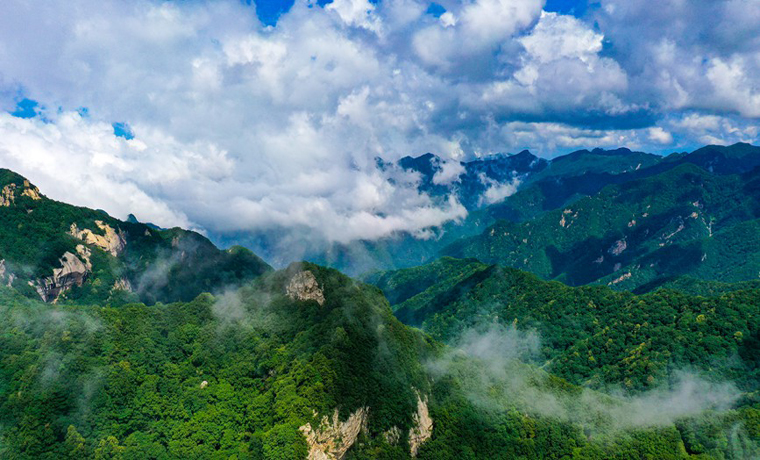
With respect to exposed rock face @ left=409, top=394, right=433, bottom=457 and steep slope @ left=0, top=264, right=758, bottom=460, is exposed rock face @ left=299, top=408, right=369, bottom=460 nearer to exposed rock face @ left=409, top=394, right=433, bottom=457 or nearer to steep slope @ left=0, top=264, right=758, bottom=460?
steep slope @ left=0, top=264, right=758, bottom=460

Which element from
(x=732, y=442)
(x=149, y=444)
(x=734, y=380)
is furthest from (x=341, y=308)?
(x=734, y=380)

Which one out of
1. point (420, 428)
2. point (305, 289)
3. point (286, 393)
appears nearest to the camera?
point (286, 393)

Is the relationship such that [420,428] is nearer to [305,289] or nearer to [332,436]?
[332,436]

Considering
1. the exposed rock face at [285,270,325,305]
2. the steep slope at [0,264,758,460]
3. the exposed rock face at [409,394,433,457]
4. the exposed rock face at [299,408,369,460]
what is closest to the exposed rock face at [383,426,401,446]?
the steep slope at [0,264,758,460]

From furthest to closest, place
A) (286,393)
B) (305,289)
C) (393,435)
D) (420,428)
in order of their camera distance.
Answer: (305,289)
(420,428)
(393,435)
(286,393)

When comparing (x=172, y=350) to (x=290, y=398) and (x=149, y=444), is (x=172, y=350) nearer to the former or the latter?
(x=149, y=444)

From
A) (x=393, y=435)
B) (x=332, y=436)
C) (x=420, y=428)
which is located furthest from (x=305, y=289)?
(x=420, y=428)
